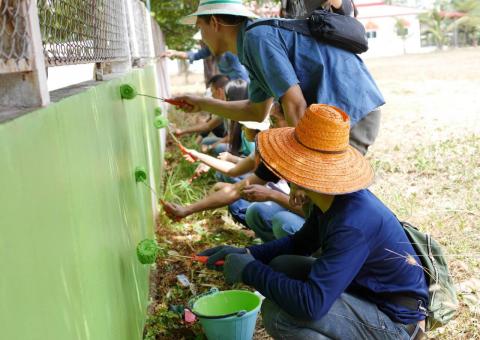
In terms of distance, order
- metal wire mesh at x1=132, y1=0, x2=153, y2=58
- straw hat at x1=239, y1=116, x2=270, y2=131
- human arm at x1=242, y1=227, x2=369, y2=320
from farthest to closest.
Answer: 1. metal wire mesh at x1=132, y1=0, x2=153, y2=58
2. straw hat at x1=239, y1=116, x2=270, y2=131
3. human arm at x1=242, y1=227, x2=369, y2=320

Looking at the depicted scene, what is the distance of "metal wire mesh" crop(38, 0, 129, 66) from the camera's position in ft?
5.20

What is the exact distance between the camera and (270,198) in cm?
309

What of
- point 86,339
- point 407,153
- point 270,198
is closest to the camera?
point 86,339

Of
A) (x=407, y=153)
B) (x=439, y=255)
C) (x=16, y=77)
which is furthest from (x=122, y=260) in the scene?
(x=407, y=153)

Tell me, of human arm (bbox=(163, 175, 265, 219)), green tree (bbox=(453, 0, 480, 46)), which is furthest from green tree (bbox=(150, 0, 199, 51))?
green tree (bbox=(453, 0, 480, 46))

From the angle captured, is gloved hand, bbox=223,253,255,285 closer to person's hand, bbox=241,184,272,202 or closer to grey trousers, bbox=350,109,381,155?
person's hand, bbox=241,184,272,202

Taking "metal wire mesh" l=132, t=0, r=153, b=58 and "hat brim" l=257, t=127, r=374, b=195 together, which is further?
"metal wire mesh" l=132, t=0, r=153, b=58

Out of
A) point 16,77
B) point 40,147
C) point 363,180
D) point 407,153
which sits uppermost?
point 16,77

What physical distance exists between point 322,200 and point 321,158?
0.63ft

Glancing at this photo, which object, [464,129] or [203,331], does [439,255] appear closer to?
[203,331]

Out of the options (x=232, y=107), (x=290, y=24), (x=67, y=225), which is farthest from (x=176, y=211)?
(x=67, y=225)

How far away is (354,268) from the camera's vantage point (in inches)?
76.5

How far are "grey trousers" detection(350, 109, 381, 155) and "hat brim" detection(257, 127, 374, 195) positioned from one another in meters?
0.70

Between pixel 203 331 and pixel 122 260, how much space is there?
2.53 ft
